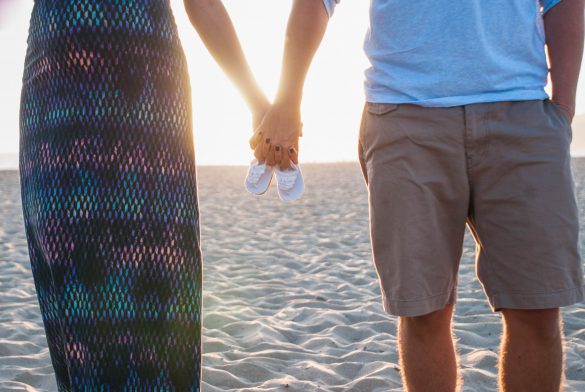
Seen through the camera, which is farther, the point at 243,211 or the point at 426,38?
the point at 243,211

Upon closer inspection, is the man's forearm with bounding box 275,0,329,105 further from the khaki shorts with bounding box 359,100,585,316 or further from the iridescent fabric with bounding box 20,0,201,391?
the iridescent fabric with bounding box 20,0,201,391

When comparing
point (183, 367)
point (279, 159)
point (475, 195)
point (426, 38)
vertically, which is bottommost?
point (183, 367)

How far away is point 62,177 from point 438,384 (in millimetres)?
1184

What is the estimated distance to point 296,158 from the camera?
193cm

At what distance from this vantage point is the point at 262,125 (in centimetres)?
187

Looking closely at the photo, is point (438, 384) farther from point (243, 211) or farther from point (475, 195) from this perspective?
point (243, 211)

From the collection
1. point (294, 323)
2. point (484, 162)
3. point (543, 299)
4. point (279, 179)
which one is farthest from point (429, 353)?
point (294, 323)

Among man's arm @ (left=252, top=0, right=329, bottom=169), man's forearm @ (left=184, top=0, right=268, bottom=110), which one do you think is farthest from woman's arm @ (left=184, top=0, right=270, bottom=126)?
man's arm @ (left=252, top=0, right=329, bottom=169)

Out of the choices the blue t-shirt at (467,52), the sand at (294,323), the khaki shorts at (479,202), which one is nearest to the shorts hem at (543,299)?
the khaki shorts at (479,202)

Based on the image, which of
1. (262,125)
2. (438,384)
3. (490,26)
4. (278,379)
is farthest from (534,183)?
(278,379)

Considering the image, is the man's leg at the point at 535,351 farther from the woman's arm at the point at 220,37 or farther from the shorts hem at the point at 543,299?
the woman's arm at the point at 220,37

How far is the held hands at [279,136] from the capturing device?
1.85m

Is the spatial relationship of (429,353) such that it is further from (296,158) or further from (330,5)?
(330,5)

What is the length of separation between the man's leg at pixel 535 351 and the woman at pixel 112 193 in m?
0.92
